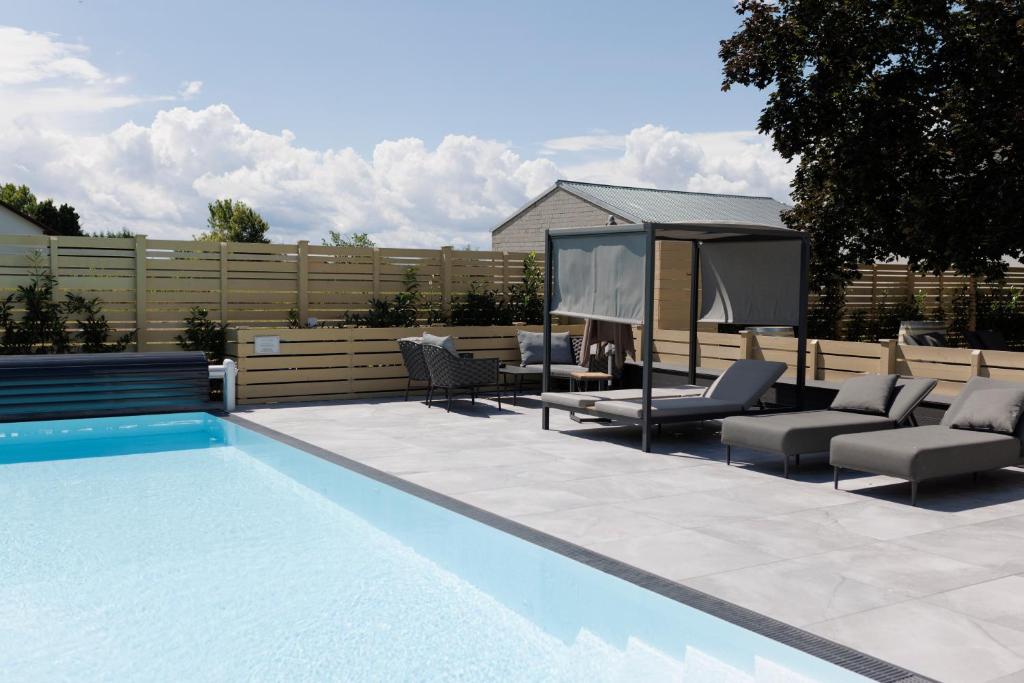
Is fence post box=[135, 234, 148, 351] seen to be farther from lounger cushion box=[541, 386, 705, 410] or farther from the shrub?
lounger cushion box=[541, 386, 705, 410]

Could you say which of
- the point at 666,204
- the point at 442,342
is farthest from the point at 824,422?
the point at 666,204

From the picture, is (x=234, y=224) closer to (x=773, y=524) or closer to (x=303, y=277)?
(x=303, y=277)

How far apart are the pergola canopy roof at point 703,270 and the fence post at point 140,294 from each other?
5.75 metres

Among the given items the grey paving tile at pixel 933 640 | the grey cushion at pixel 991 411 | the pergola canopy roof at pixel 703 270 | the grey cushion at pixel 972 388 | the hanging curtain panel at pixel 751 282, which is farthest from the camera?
the hanging curtain panel at pixel 751 282

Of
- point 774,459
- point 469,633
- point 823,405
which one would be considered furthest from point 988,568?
point 823,405

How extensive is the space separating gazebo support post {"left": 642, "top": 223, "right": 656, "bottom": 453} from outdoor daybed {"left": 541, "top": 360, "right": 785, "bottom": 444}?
13 cm

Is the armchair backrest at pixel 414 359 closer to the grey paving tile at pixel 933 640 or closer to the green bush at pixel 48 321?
the green bush at pixel 48 321

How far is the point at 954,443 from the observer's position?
6969 mm

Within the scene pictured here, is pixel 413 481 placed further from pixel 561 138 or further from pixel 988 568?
pixel 561 138

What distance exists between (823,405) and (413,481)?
489 cm

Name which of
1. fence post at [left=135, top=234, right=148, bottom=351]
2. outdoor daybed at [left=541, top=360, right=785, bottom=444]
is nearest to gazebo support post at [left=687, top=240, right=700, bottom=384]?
outdoor daybed at [left=541, top=360, right=785, bottom=444]

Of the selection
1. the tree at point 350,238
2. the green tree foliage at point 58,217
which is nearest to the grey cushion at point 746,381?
the tree at point 350,238

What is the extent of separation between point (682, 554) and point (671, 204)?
26.0 m

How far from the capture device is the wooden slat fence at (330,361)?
12.4 metres
